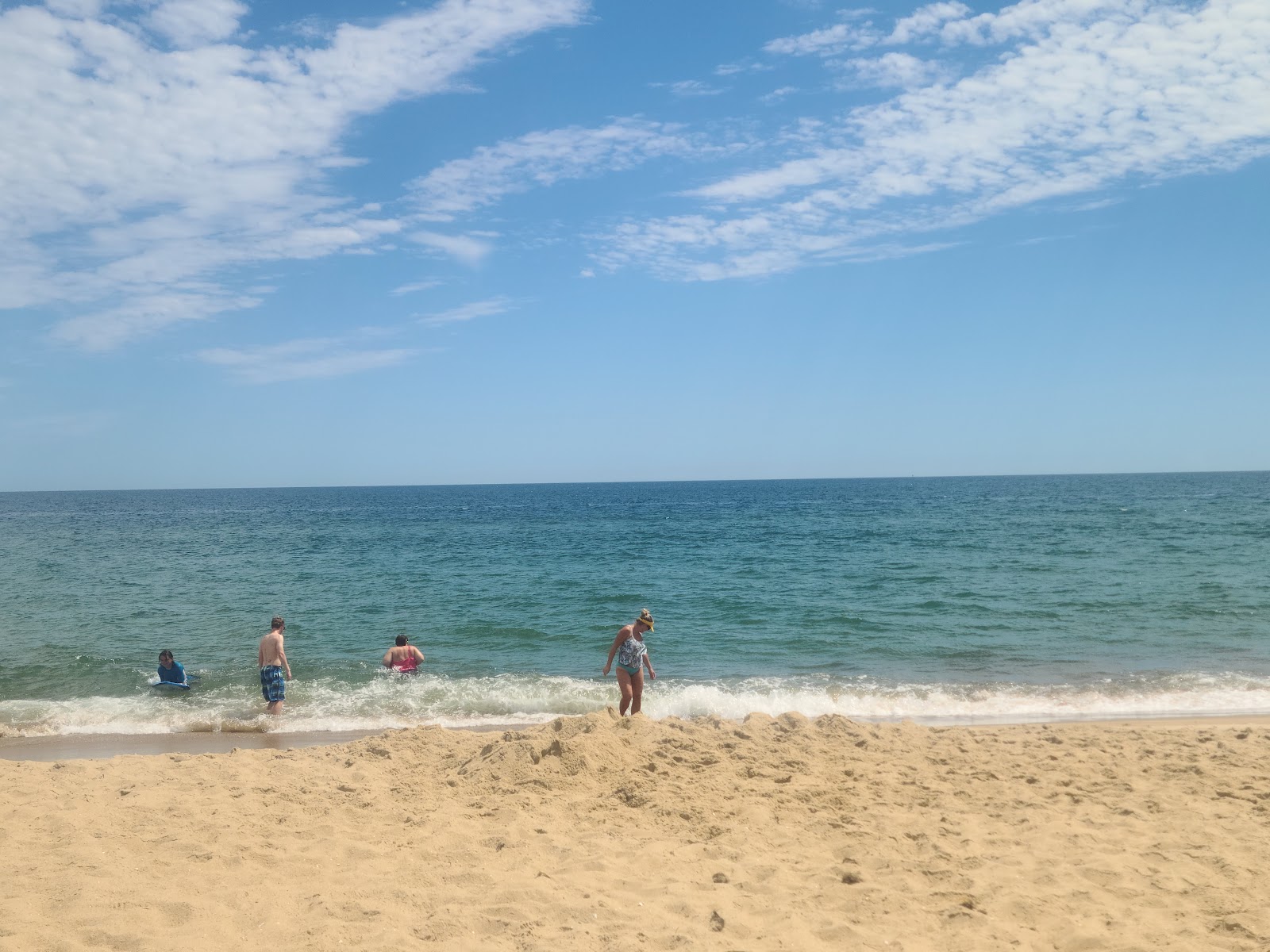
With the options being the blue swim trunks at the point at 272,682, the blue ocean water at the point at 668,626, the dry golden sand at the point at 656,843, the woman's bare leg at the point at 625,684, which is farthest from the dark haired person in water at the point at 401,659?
the woman's bare leg at the point at 625,684

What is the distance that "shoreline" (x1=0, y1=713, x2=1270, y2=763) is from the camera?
1041 centimetres

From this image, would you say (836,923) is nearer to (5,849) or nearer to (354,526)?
(5,849)

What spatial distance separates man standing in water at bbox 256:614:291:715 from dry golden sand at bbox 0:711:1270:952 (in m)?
3.37

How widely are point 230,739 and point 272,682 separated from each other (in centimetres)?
126

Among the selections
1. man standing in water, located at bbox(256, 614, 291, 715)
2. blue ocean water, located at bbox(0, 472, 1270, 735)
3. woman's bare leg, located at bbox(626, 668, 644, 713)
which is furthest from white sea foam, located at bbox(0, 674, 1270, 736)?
woman's bare leg, located at bbox(626, 668, 644, 713)

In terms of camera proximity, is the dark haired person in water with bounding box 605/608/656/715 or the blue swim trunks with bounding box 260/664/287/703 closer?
the dark haired person in water with bounding box 605/608/656/715

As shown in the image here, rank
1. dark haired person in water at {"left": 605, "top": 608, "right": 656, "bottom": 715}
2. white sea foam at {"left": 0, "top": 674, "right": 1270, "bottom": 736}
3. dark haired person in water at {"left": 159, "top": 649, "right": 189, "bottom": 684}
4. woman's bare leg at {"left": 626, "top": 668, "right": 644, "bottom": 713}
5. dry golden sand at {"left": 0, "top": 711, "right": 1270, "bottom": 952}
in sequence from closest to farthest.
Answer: dry golden sand at {"left": 0, "top": 711, "right": 1270, "bottom": 952}
dark haired person in water at {"left": 605, "top": 608, "right": 656, "bottom": 715}
woman's bare leg at {"left": 626, "top": 668, "right": 644, "bottom": 713}
white sea foam at {"left": 0, "top": 674, "right": 1270, "bottom": 736}
dark haired person in water at {"left": 159, "top": 649, "right": 189, "bottom": 684}

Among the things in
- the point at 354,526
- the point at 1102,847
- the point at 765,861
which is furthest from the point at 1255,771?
the point at 354,526

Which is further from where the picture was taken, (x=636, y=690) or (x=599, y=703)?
(x=599, y=703)

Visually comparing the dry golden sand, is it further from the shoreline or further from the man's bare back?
the man's bare back

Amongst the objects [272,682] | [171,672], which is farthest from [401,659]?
[171,672]

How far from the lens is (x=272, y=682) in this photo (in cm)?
1234

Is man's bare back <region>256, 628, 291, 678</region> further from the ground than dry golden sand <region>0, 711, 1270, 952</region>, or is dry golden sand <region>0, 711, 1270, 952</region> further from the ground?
man's bare back <region>256, 628, 291, 678</region>

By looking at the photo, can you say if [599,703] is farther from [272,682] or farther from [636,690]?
[272,682]
